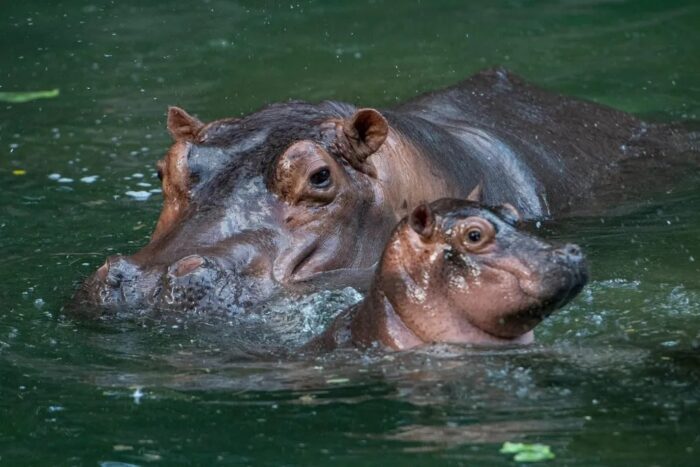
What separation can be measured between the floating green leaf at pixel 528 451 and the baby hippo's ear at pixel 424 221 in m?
0.98

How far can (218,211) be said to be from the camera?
7.30m

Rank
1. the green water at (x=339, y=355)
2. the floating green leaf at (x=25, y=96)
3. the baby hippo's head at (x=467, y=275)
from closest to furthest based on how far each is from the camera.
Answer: the green water at (x=339, y=355) → the baby hippo's head at (x=467, y=275) → the floating green leaf at (x=25, y=96)

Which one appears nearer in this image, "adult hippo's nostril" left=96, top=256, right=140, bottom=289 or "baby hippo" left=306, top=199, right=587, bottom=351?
"baby hippo" left=306, top=199, right=587, bottom=351

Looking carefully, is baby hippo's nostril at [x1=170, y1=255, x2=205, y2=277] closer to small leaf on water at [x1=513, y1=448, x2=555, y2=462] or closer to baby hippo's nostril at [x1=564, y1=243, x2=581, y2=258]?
baby hippo's nostril at [x1=564, y1=243, x2=581, y2=258]

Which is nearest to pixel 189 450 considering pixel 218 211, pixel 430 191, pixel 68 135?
pixel 218 211

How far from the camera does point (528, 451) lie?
17.1ft

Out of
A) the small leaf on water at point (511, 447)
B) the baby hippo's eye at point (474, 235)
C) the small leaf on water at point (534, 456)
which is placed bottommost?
the small leaf on water at point (511, 447)

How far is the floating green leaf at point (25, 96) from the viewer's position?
1276cm

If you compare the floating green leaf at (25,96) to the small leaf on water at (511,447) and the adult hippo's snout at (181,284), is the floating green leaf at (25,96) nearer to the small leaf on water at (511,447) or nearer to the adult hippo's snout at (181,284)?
the adult hippo's snout at (181,284)

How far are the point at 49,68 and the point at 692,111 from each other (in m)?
5.61

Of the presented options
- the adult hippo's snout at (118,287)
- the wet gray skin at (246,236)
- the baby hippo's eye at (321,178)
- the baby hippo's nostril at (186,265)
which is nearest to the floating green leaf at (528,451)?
the wet gray skin at (246,236)

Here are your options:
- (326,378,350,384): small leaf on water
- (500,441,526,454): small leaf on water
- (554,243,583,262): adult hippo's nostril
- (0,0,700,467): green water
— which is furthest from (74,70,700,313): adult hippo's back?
(500,441,526,454): small leaf on water

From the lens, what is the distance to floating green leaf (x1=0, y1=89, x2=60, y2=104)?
1276cm

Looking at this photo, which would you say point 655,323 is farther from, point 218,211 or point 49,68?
point 49,68
